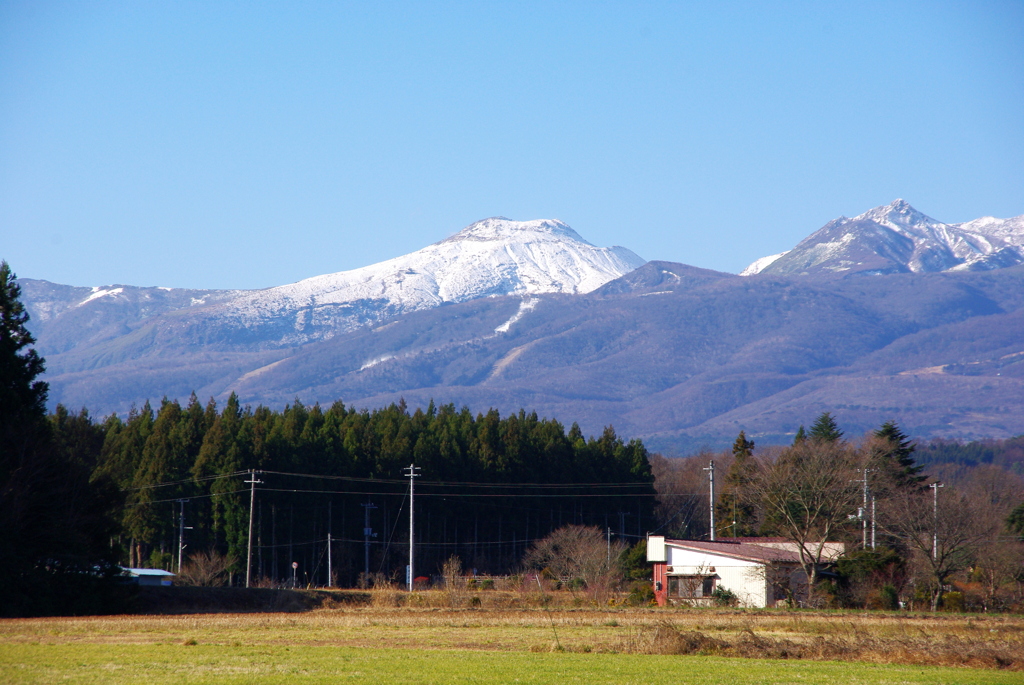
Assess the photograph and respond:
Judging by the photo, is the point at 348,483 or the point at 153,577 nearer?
the point at 153,577

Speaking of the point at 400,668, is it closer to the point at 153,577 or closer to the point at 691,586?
the point at 691,586

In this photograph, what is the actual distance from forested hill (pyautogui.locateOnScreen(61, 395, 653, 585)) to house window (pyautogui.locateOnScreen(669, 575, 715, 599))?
1117 inches

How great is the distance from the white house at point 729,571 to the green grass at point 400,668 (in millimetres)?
25318

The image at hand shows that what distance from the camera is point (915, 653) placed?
86.4ft

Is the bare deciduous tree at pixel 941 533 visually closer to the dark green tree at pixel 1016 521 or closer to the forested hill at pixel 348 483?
the dark green tree at pixel 1016 521

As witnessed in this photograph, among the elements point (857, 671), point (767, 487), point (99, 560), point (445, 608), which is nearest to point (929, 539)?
point (767, 487)

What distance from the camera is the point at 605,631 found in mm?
33469

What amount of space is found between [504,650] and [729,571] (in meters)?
28.7

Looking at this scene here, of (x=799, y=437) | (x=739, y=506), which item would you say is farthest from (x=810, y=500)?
(x=799, y=437)

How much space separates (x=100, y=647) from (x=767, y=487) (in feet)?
120

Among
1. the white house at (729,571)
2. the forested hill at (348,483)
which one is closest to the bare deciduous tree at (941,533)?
the white house at (729,571)

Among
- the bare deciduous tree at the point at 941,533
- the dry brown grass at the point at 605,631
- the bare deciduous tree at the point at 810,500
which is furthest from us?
the bare deciduous tree at the point at 810,500

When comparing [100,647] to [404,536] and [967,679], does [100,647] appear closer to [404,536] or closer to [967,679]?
[967,679]

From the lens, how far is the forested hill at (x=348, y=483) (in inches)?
2852
